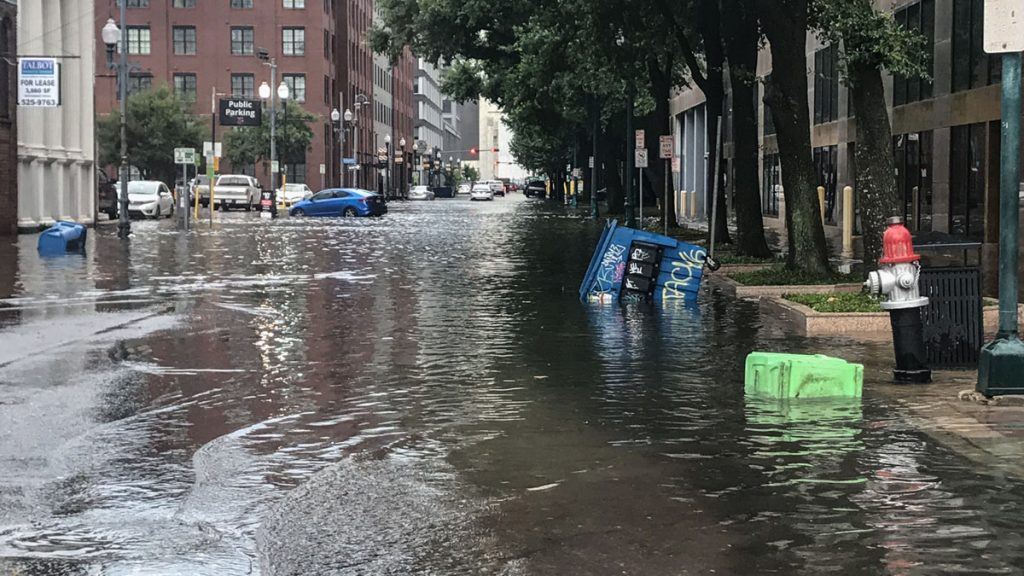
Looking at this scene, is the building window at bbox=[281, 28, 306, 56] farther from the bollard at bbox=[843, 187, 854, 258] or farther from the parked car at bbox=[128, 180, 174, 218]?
the bollard at bbox=[843, 187, 854, 258]

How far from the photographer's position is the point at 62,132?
4494 cm

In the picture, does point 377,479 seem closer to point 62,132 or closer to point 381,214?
point 62,132

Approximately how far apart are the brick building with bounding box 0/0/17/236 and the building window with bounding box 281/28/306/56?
65108 millimetres

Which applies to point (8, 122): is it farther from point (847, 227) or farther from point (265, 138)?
point (265, 138)

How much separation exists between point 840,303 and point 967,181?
16.1 metres

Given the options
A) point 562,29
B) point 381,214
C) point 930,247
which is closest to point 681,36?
point 562,29

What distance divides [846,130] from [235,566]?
40715 millimetres

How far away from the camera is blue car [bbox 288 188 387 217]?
6681 cm

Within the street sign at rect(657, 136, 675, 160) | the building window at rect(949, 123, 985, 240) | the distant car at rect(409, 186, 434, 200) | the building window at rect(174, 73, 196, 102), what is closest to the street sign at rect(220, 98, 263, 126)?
the building window at rect(174, 73, 196, 102)

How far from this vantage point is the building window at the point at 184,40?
339 feet

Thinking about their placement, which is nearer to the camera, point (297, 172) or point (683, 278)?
point (683, 278)

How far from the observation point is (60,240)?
101 ft

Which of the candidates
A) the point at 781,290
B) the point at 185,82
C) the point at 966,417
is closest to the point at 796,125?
the point at 781,290

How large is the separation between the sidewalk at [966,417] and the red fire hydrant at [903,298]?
0.55ft
